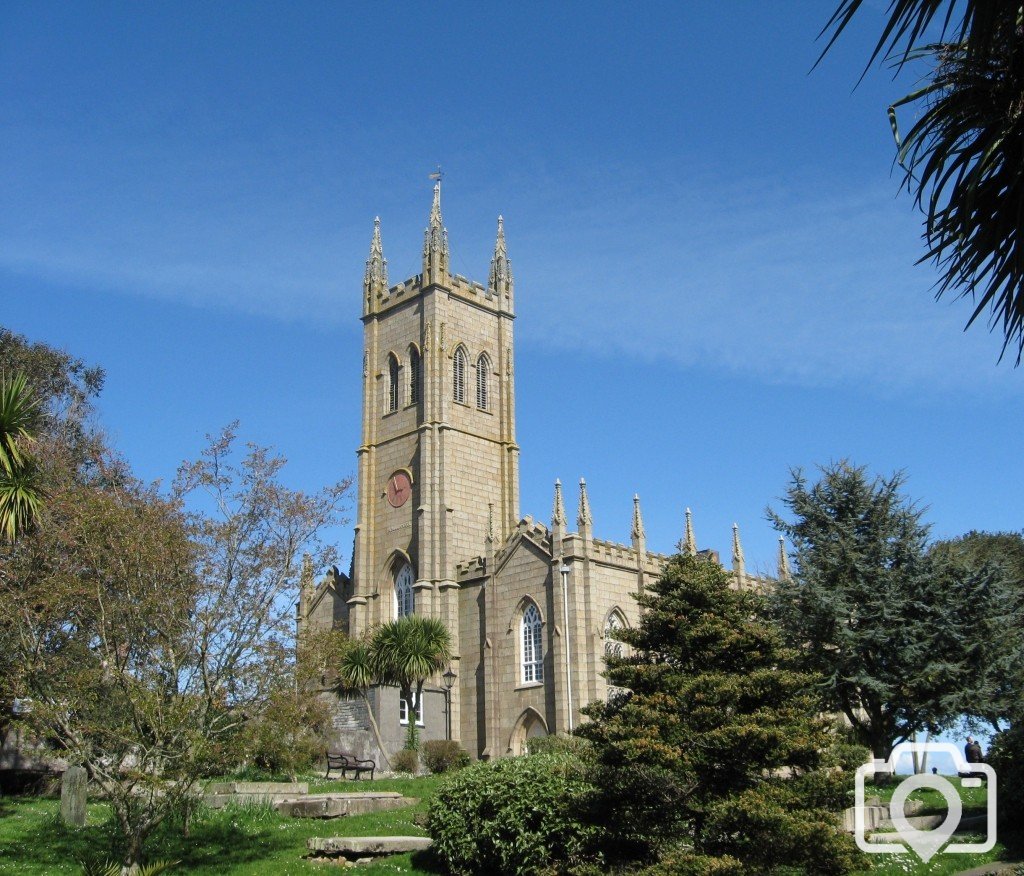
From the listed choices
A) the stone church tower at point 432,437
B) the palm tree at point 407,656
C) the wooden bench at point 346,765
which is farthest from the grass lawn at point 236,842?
the stone church tower at point 432,437

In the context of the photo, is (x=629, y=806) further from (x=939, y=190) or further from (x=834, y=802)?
(x=939, y=190)

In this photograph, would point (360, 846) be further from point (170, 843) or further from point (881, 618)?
point (881, 618)

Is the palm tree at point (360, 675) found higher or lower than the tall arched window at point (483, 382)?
lower

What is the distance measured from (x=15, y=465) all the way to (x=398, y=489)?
31076 mm

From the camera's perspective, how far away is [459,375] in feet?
163

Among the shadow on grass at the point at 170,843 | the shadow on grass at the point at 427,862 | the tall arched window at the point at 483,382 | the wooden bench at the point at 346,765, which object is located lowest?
the shadow on grass at the point at 427,862

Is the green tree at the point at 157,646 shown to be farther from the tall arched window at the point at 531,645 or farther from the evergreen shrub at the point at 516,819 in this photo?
the tall arched window at the point at 531,645

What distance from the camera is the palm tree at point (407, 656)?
39000mm

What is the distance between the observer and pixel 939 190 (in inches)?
293

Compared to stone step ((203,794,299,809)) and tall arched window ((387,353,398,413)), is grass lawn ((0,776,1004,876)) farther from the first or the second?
tall arched window ((387,353,398,413))

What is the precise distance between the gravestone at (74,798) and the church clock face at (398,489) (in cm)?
2721

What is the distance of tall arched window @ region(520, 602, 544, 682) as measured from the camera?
4141 cm

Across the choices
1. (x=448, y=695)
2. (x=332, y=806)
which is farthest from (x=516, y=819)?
(x=448, y=695)

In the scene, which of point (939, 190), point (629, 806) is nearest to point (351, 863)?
point (629, 806)
